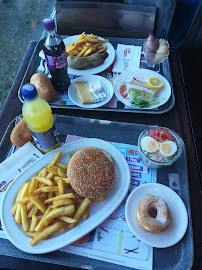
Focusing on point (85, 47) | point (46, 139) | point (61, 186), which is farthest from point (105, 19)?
point (61, 186)

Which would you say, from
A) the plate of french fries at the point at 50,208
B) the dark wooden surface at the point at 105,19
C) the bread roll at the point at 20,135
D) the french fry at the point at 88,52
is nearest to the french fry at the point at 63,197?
the plate of french fries at the point at 50,208

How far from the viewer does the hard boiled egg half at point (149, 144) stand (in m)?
1.10

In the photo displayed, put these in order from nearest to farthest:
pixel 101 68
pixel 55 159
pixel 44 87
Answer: pixel 55 159, pixel 44 87, pixel 101 68

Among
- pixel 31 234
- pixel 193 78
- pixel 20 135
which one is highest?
pixel 20 135

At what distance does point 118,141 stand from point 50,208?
1.70 ft

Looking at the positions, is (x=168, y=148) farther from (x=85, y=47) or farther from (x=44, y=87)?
(x=85, y=47)

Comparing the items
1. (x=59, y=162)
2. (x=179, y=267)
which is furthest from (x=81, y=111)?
(x=179, y=267)

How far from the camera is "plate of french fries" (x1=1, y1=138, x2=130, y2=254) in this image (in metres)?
0.89

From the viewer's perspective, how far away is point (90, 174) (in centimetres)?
97

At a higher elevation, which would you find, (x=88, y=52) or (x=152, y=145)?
(x=88, y=52)

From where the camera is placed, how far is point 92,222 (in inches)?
37.0

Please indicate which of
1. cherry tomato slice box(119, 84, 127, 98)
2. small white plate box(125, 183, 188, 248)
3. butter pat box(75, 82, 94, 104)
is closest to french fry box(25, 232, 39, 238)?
small white plate box(125, 183, 188, 248)

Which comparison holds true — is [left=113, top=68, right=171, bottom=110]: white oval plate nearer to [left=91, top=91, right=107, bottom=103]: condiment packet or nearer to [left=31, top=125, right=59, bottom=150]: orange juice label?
[left=91, top=91, right=107, bottom=103]: condiment packet

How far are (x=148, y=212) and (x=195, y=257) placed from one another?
0.84 feet
